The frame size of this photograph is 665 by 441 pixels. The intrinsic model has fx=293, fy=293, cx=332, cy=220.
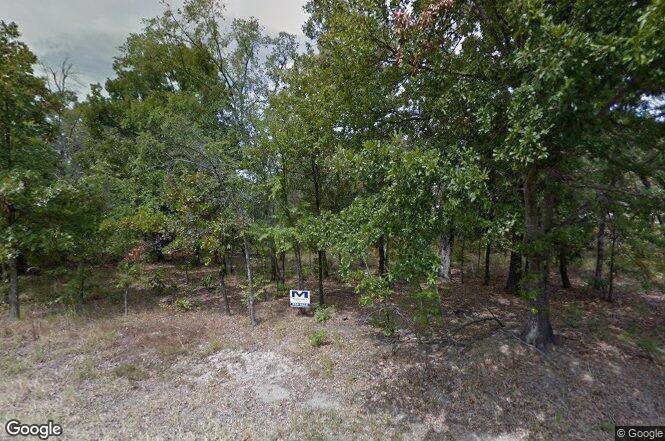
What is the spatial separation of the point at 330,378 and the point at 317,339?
1.28 meters

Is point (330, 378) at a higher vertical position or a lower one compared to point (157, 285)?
lower

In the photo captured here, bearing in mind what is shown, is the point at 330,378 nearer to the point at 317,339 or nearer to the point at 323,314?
the point at 317,339

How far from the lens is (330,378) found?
5.32 metres

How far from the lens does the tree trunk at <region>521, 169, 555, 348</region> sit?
5355mm

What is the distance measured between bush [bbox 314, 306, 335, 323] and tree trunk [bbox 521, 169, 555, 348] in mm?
4551

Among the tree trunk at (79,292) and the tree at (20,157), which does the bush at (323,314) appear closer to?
the tree at (20,157)

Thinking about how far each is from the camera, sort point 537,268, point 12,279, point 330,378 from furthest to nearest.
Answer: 1. point 12,279
2. point 537,268
3. point 330,378

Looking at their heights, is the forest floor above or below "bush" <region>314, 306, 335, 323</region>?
below

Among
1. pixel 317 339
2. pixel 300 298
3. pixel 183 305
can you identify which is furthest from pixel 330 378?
pixel 183 305

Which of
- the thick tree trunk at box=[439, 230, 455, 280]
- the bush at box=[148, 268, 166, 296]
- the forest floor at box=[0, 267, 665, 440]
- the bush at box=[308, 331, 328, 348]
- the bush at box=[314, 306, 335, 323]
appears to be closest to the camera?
the forest floor at box=[0, 267, 665, 440]

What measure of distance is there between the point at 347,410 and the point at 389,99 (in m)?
5.87

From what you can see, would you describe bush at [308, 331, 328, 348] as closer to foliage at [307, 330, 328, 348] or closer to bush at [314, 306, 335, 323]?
foliage at [307, 330, 328, 348]

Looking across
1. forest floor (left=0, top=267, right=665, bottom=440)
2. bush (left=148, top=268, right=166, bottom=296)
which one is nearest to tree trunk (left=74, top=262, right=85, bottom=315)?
forest floor (left=0, top=267, right=665, bottom=440)

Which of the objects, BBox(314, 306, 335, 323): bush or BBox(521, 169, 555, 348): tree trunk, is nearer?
BBox(521, 169, 555, 348): tree trunk
